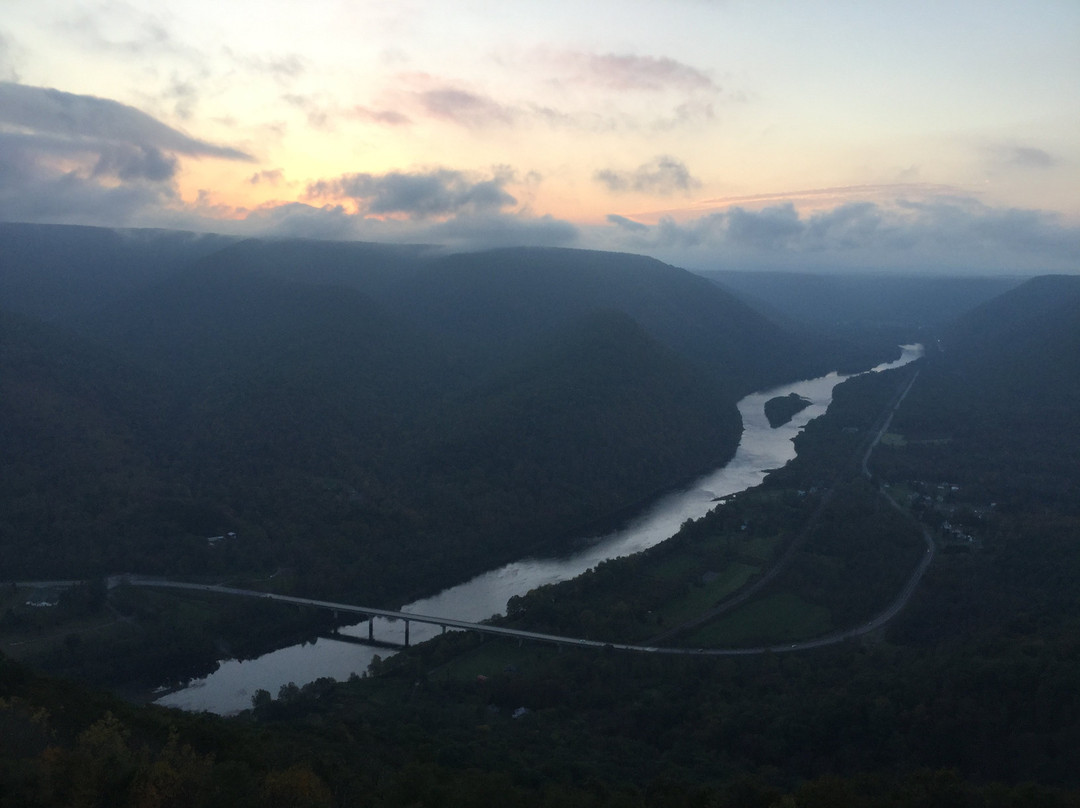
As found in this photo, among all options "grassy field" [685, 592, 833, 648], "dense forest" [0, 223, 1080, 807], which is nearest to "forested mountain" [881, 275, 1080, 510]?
"dense forest" [0, 223, 1080, 807]

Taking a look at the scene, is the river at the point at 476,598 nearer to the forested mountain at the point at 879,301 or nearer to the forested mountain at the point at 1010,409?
the forested mountain at the point at 1010,409

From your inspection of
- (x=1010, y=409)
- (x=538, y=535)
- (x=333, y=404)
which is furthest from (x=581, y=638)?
(x=1010, y=409)

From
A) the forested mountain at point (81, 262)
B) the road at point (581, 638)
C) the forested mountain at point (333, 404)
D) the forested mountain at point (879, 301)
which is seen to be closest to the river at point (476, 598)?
the road at point (581, 638)

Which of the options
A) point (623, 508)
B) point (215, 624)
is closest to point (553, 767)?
point (215, 624)

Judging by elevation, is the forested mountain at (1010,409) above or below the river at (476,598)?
above

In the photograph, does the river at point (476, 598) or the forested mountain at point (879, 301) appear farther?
the forested mountain at point (879, 301)

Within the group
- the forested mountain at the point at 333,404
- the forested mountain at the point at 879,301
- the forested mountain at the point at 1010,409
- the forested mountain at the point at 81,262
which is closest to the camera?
the forested mountain at the point at 333,404

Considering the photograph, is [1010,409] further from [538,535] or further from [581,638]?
[581,638]
